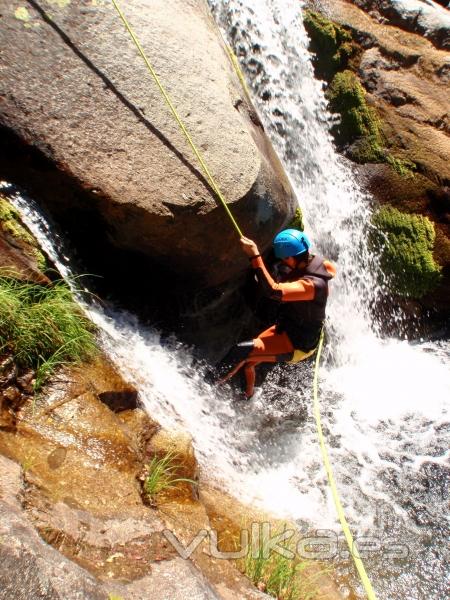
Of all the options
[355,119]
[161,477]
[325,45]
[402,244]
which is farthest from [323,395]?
[325,45]

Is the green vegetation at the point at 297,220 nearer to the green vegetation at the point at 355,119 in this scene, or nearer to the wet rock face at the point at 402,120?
the wet rock face at the point at 402,120

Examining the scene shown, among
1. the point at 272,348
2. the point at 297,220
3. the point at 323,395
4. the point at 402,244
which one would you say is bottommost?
the point at 323,395

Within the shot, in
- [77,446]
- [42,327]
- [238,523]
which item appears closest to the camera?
[77,446]

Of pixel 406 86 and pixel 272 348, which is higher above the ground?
pixel 406 86

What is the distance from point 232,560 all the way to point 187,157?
2893 millimetres

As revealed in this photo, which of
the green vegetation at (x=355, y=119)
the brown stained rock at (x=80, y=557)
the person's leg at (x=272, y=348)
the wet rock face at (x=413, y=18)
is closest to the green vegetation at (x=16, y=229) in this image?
the brown stained rock at (x=80, y=557)

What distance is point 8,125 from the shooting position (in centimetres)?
379

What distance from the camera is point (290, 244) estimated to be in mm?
4371

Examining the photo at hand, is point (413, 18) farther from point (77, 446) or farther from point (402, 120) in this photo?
point (77, 446)

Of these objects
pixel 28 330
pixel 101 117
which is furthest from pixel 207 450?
pixel 101 117

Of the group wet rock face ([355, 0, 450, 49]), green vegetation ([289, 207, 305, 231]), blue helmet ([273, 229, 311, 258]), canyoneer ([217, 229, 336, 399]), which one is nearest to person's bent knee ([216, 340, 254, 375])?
canyoneer ([217, 229, 336, 399])

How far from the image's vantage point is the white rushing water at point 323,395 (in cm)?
416

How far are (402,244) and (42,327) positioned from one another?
4.96 meters

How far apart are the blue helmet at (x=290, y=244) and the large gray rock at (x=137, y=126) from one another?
14.6 inches
